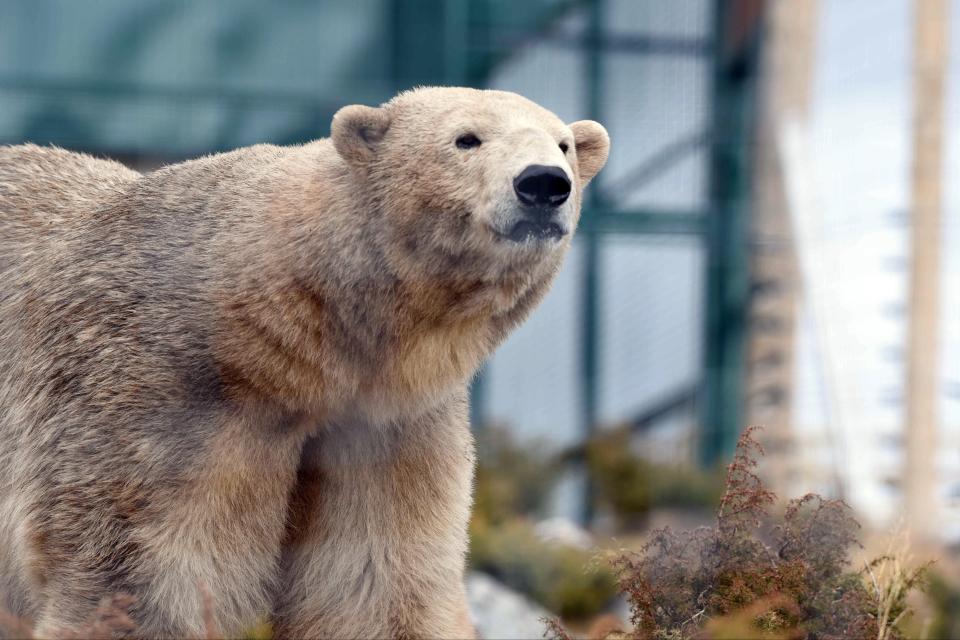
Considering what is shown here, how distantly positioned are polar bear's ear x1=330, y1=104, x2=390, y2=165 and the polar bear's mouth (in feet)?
1.63

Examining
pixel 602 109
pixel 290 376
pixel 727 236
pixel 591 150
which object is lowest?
pixel 290 376

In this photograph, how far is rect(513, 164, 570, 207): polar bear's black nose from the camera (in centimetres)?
314

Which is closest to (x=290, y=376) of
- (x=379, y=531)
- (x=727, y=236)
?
(x=379, y=531)

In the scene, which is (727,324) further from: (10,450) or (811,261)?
(10,450)

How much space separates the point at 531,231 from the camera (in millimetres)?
3217

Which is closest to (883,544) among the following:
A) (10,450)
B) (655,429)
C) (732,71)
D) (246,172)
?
(246,172)

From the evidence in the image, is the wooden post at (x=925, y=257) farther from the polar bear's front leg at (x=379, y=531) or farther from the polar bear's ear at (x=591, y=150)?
the polar bear's front leg at (x=379, y=531)

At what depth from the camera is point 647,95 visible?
40.4ft

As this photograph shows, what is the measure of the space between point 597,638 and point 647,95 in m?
9.18

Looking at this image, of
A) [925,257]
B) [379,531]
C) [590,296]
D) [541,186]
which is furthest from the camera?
[590,296]

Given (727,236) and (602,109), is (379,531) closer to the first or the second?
(602,109)

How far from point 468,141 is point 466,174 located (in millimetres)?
103

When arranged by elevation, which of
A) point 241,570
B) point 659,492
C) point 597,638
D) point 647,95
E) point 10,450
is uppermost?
point 647,95

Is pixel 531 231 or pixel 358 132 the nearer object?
pixel 531 231
